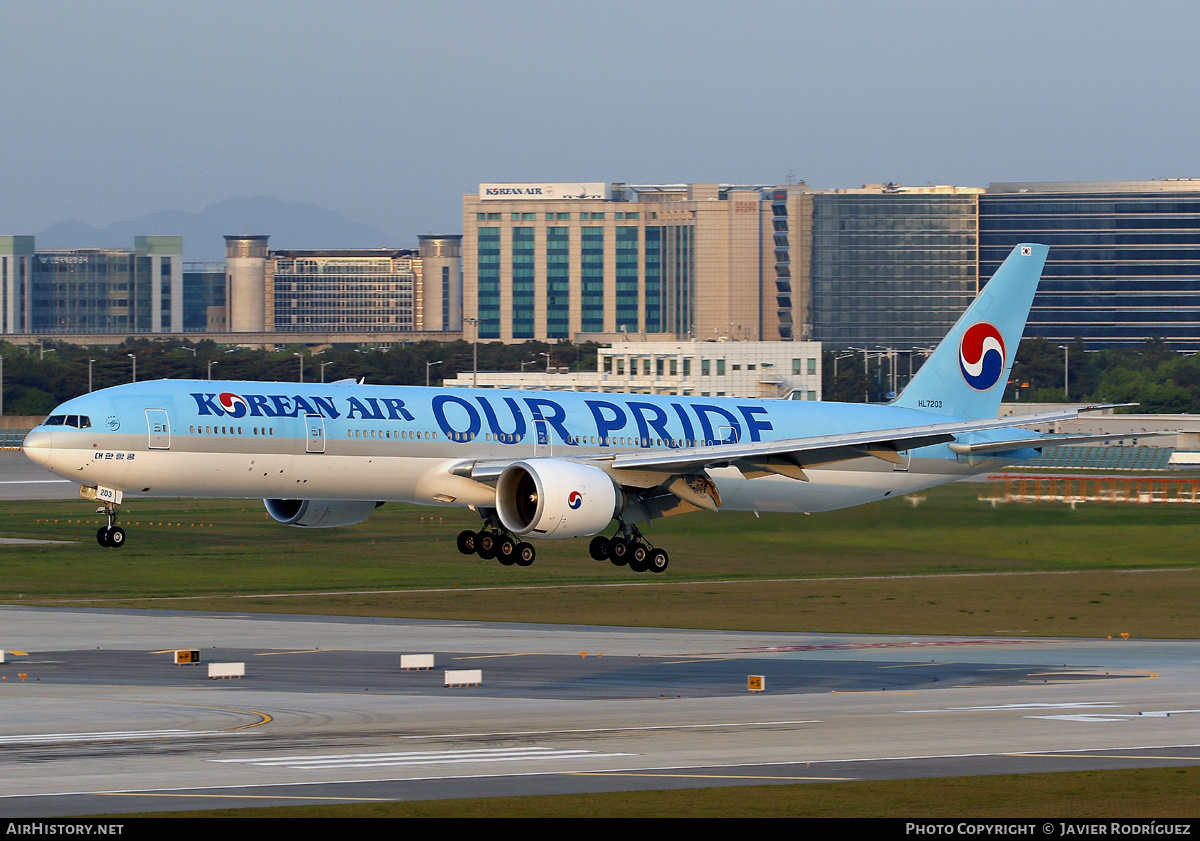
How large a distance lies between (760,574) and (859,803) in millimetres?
67262

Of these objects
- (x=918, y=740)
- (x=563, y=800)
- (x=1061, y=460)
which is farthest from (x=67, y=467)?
(x=1061, y=460)

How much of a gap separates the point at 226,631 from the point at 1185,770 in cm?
4939

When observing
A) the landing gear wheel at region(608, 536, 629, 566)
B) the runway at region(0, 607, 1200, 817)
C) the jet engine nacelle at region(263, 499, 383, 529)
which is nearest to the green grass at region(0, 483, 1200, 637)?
the runway at region(0, 607, 1200, 817)

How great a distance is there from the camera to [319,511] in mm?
62250

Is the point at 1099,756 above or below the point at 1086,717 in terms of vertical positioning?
above

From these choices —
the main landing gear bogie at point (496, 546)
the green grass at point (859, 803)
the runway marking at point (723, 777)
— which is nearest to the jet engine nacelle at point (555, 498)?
the main landing gear bogie at point (496, 546)

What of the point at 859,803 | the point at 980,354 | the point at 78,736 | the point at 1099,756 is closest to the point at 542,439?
the point at 78,736

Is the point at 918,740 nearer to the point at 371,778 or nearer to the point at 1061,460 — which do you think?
the point at 371,778

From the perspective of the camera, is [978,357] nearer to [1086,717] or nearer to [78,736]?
[1086,717]

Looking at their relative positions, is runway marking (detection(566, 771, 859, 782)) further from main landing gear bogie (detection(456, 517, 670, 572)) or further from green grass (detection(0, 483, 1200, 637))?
green grass (detection(0, 483, 1200, 637))

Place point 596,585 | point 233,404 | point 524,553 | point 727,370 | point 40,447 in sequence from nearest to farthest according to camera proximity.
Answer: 1. point 40,447
2. point 233,404
3. point 524,553
4. point 596,585
5. point 727,370

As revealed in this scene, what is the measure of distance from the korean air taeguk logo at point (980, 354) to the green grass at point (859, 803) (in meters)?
33.1

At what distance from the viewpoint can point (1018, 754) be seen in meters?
45.4

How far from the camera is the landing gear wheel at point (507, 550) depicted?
199 ft
